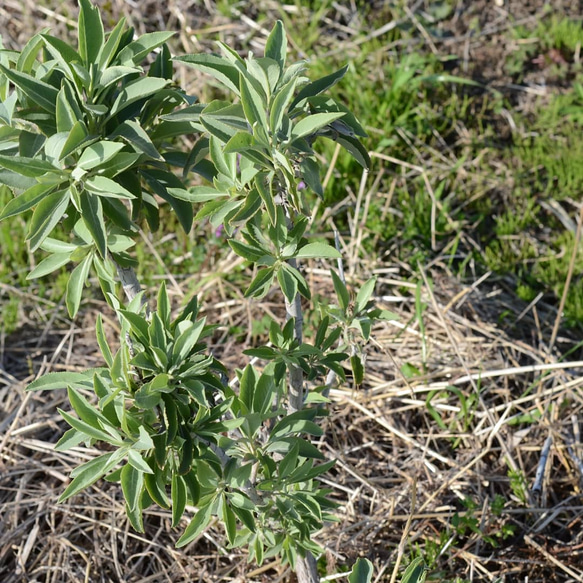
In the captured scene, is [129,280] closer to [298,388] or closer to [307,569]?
[298,388]

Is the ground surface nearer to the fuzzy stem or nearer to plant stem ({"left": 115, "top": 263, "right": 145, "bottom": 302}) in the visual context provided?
the fuzzy stem

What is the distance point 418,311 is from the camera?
2346 mm

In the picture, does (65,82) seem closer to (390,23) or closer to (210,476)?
(210,476)

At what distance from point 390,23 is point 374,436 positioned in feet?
7.09

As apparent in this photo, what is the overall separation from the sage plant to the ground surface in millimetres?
665

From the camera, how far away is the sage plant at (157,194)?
110 cm

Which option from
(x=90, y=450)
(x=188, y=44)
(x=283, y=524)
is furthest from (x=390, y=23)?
(x=283, y=524)

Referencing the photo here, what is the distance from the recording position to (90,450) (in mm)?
2236

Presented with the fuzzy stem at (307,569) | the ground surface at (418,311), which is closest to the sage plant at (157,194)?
the fuzzy stem at (307,569)

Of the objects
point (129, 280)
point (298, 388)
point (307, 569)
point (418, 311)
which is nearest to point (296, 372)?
point (298, 388)

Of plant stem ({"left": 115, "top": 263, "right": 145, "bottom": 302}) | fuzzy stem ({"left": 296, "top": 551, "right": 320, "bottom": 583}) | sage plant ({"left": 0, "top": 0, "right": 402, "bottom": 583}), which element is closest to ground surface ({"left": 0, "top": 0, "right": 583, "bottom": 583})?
fuzzy stem ({"left": 296, "top": 551, "right": 320, "bottom": 583})

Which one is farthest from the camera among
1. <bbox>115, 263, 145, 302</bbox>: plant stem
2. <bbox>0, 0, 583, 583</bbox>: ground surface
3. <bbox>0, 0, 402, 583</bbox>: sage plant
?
<bbox>0, 0, 583, 583</bbox>: ground surface

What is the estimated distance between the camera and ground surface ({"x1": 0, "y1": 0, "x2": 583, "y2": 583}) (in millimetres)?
2061

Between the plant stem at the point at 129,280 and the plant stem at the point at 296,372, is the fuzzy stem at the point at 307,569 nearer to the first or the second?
the plant stem at the point at 296,372
